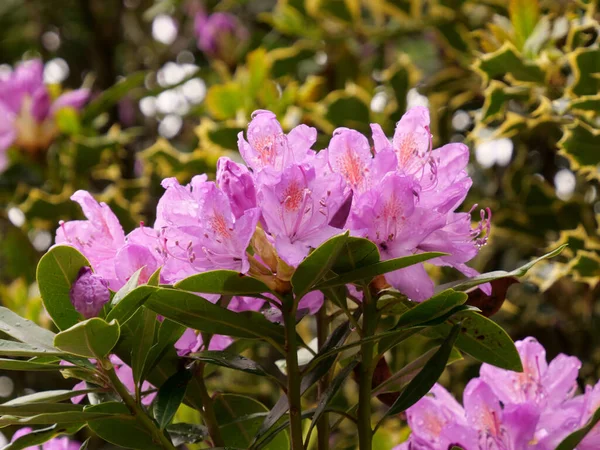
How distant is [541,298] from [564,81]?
58cm

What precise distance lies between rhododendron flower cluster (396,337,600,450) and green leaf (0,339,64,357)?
299mm

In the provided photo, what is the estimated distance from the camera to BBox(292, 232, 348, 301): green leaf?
541mm

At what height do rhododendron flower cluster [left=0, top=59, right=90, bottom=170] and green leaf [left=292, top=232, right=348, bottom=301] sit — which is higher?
green leaf [left=292, top=232, right=348, bottom=301]

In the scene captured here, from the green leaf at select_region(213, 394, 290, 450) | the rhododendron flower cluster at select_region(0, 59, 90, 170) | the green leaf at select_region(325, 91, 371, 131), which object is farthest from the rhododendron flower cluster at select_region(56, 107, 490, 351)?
the rhododendron flower cluster at select_region(0, 59, 90, 170)

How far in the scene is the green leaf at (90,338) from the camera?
0.54 meters

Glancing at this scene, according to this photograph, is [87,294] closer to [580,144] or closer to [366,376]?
[366,376]

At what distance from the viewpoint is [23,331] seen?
0.60 meters

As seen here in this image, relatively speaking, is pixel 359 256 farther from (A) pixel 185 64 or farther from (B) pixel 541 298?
(A) pixel 185 64

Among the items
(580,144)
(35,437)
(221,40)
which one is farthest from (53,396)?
(221,40)

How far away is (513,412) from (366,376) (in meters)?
0.14

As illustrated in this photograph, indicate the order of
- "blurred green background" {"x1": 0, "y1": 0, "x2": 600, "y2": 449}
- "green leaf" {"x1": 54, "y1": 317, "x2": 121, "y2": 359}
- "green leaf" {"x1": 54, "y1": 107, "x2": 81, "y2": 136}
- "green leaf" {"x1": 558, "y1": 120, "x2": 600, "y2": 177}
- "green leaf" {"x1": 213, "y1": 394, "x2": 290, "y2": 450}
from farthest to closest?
"green leaf" {"x1": 54, "y1": 107, "x2": 81, "y2": 136}, "blurred green background" {"x1": 0, "y1": 0, "x2": 600, "y2": 449}, "green leaf" {"x1": 558, "y1": 120, "x2": 600, "y2": 177}, "green leaf" {"x1": 213, "y1": 394, "x2": 290, "y2": 450}, "green leaf" {"x1": 54, "y1": 317, "x2": 121, "y2": 359}

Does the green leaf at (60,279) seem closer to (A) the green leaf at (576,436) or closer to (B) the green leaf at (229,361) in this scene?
(B) the green leaf at (229,361)

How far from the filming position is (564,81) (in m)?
1.32

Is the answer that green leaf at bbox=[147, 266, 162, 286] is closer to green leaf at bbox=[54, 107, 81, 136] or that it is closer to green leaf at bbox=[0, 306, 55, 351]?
green leaf at bbox=[0, 306, 55, 351]
